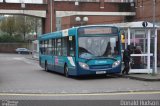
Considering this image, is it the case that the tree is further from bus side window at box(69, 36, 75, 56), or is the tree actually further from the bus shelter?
bus side window at box(69, 36, 75, 56)

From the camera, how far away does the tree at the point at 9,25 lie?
114 metres

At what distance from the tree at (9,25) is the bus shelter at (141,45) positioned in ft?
293

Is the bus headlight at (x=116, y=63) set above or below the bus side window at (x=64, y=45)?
below

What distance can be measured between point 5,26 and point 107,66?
93.9 metres

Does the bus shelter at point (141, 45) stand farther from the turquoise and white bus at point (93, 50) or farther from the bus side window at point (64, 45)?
the bus side window at point (64, 45)

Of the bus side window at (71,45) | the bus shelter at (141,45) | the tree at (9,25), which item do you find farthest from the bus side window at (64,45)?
the tree at (9,25)

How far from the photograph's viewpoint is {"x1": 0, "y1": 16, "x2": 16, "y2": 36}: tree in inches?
4469

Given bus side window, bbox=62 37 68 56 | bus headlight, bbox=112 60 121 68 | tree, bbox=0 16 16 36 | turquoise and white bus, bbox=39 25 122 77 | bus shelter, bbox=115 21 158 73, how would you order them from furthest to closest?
tree, bbox=0 16 16 36 → bus side window, bbox=62 37 68 56 → bus shelter, bbox=115 21 158 73 → bus headlight, bbox=112 60 121 68 → turquoise and white bus, bbox=39 25 122 77

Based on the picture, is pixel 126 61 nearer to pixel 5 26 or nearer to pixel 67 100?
pixel 67 100

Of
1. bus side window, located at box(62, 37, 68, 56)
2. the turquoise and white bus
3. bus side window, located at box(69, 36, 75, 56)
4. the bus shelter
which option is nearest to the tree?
bus side window, located at box(62, 37, 68, 56)

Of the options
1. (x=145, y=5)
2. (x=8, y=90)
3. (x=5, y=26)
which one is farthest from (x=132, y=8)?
(x=5, y=26)

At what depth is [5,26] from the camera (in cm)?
11531

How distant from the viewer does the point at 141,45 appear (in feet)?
85.1

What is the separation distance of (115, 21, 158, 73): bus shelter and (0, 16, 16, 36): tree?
89292 millimetres
